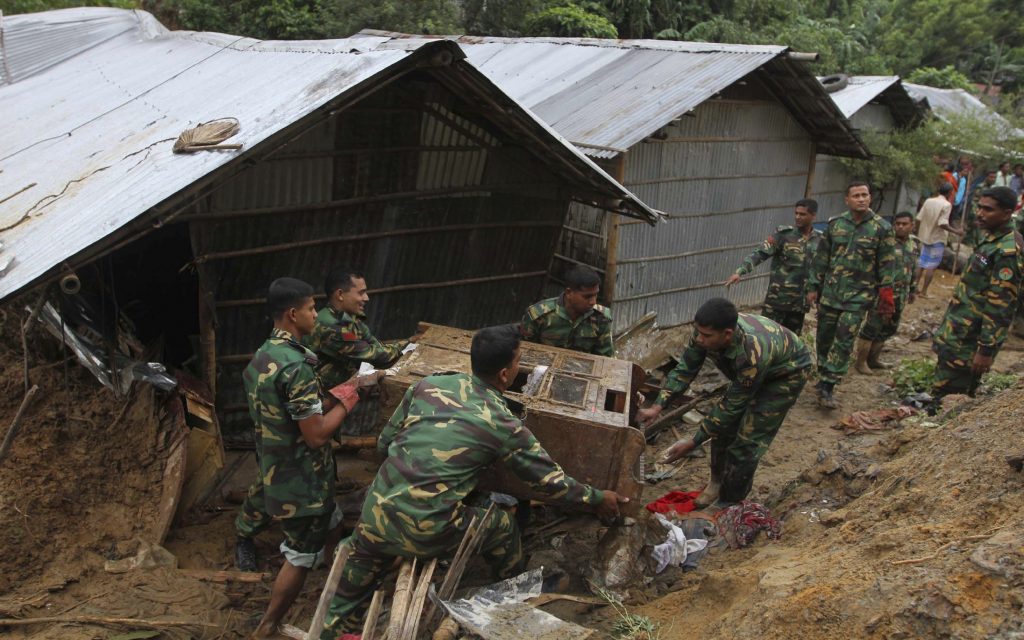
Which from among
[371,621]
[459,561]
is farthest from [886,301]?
[371,621]

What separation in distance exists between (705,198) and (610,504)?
7.49m

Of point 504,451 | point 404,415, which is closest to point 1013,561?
point 504,451

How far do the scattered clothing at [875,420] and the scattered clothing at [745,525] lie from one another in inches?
91.6

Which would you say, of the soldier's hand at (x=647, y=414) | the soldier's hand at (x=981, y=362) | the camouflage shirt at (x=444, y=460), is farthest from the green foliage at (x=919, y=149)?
the camouflage shirt at (x=444, y=460)

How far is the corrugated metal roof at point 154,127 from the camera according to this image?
14.0 feet

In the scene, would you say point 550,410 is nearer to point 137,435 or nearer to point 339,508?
point 339,508

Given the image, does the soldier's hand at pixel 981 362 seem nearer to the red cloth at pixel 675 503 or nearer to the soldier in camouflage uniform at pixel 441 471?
the red cloth at pixel 675 503

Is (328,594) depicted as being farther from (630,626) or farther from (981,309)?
(981,309)

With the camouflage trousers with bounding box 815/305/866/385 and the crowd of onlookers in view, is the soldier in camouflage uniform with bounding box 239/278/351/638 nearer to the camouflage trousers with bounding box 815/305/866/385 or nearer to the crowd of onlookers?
the camouflage trousers with bounding box 815/305/866/385

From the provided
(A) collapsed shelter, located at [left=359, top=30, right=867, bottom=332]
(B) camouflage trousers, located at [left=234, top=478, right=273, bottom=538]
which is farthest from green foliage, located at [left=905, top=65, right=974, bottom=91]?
(B) camouflage trousers, located at [left=234, top=478, right=273, bottom=538]

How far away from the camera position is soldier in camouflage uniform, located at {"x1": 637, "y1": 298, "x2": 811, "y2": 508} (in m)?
4.86

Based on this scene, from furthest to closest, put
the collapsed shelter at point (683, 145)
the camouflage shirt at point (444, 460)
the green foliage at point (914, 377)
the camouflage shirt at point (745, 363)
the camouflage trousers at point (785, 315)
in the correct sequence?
the collapsed shelter at point (683, 145), the camouflage trousers at point (785, 315), the green foliage at point (914, 377), the camouflage shirt at point (745, 363), the camouflage shirt at point (444, 460)

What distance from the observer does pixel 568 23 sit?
1747 cm

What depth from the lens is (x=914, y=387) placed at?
815cm
